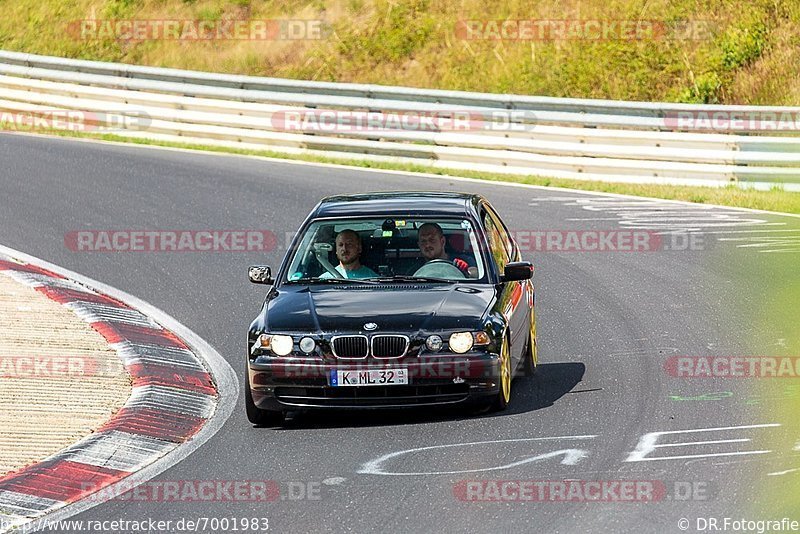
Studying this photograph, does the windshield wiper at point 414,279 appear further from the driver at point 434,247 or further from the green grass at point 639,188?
the green grass at point 639,188

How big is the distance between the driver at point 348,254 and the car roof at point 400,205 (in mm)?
256

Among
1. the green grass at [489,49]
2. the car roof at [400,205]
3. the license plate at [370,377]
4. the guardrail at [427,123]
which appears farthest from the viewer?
the green grass at [489,49]

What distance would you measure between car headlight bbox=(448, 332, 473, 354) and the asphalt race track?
1.68 ft

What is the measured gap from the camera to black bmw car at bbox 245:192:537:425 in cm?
909

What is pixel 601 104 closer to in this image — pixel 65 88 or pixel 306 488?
pixel 65 88

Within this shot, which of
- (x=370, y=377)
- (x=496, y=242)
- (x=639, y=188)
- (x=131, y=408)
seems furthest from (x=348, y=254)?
(x=639, y=188)

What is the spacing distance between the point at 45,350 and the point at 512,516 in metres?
5.37

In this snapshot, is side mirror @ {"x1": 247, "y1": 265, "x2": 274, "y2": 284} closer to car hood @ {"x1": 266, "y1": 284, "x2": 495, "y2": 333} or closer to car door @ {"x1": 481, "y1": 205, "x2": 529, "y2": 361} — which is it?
car hood @ {"x1": 266, "y1": 284, "x2": 495, "y2": 333}

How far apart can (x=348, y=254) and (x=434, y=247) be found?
638 millimetres

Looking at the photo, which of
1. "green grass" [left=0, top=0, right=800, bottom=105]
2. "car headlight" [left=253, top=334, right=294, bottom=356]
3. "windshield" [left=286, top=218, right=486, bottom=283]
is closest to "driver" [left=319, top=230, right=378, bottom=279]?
"windshield" [left=286, top=218, right=486, bottom=283]

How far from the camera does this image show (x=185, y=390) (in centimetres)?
1039

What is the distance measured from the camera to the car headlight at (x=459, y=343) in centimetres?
912

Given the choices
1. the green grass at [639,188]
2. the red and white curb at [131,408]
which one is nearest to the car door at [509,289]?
the red and white curb at [131,408]

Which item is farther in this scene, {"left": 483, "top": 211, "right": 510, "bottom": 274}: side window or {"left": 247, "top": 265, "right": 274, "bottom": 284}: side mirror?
{"left": 483, "top": 211, "right": 510, "bottom": 274}: side window
